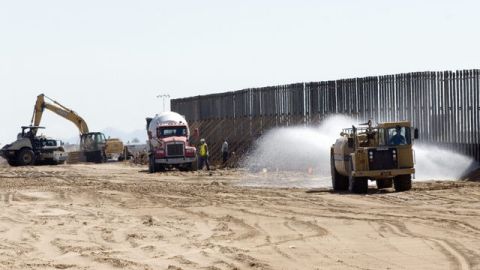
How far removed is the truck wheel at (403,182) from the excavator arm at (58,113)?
48678 millimetres

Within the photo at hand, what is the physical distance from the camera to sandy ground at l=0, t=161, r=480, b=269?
15.2m

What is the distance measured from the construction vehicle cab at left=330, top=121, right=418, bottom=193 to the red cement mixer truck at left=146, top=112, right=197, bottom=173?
896 inches

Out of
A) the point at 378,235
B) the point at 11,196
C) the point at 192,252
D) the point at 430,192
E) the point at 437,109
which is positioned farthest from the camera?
the point at 437,109

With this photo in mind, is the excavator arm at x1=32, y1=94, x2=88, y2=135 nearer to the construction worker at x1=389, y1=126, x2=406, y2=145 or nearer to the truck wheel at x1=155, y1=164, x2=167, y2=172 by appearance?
the truck wheel at x1=155, y1=164, x2=167, y2=172

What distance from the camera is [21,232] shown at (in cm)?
2006

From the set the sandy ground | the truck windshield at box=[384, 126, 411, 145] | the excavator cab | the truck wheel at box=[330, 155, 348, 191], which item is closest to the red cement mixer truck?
the sandy ground

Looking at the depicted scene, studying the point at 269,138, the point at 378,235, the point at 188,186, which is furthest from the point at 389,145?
the point at 269,138

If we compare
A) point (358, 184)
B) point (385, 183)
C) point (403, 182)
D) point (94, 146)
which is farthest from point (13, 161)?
point (403, 182)

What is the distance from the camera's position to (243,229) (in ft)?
67.2

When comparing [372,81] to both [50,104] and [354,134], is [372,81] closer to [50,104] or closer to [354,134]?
[354,134]

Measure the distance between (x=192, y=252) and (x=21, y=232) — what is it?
501 cm

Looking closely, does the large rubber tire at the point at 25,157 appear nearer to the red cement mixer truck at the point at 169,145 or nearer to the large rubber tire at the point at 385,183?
the red cement mixer truck at the point at 169,145

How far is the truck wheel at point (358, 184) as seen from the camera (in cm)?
3109

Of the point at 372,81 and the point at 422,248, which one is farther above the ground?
the point at 372,81
